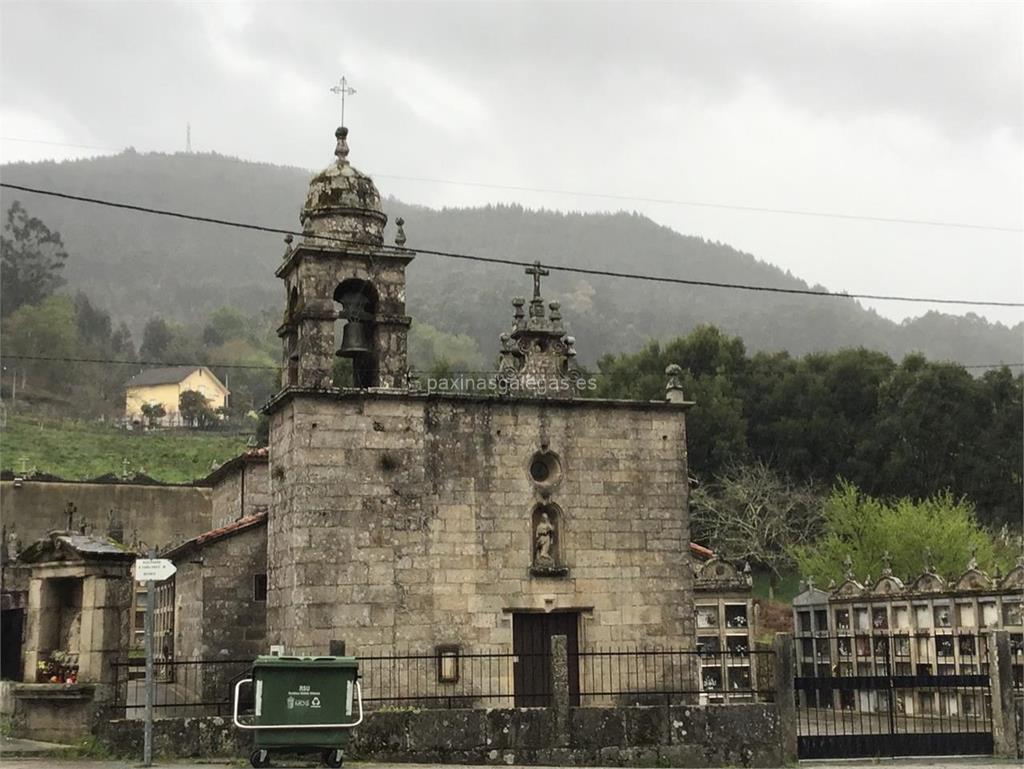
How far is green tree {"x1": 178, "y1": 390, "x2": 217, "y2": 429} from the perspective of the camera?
297 ft

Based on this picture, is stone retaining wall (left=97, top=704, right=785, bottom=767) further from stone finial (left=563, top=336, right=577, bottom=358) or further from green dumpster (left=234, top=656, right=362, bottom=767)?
stone finial (left=563, top=336, right=577, bottom=358)

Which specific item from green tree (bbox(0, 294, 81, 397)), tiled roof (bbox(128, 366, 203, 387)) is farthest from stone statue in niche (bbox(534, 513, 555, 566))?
→ tiled roof (bbox(128, 366, 203, 387))

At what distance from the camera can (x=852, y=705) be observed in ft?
82.3

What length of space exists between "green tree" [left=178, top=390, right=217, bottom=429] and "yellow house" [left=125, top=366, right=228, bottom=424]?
24.9 ft

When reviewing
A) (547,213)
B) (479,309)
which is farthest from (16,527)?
(547,213)

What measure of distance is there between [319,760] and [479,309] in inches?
4763

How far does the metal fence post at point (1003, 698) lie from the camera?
56.4ft

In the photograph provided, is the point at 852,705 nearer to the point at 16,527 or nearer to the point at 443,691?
the point at 443,691

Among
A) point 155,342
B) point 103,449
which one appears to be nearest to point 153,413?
point 103,449

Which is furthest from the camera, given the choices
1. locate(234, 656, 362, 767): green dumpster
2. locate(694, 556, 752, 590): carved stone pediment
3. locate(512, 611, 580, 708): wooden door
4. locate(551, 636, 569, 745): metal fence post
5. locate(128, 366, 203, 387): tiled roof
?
locate(128, 366, 203, 387): tiled roof

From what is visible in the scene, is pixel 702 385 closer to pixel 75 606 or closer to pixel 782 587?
pixel 782 587

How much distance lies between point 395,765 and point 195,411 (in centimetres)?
8034

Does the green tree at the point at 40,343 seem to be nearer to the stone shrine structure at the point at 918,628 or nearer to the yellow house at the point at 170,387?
the yellow house at the point at 170,387

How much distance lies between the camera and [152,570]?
14.5 metres
